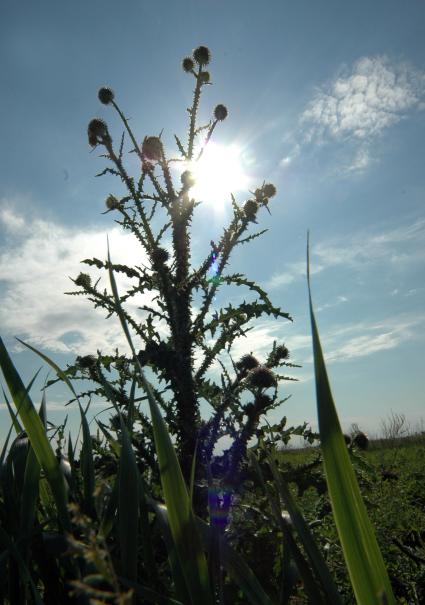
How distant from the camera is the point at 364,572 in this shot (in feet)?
1.96

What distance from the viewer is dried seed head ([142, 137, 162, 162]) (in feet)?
12.8

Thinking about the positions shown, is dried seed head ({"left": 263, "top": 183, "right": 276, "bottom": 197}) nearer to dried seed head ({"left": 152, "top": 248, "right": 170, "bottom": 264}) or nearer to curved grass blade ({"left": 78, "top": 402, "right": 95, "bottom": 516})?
dried seed head ({"left": 152, "top": 248, "right": 170, "bottom": 264})

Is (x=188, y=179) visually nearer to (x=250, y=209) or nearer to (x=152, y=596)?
(x=250, y=209)

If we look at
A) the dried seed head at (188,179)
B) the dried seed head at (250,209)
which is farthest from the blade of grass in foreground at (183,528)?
the dried seed head at (250,209)

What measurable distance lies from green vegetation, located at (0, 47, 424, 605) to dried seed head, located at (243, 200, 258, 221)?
1 centimetres

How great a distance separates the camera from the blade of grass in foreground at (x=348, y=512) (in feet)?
1.95

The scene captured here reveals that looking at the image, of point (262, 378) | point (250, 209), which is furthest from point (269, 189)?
point (262, 378)

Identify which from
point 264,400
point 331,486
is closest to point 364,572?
point 331,486

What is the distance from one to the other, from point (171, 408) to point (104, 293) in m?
1.12

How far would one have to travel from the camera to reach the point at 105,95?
14.9 feet

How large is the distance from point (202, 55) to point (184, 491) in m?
4.88

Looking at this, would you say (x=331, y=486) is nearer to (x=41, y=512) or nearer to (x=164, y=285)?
(x=41, y=512)

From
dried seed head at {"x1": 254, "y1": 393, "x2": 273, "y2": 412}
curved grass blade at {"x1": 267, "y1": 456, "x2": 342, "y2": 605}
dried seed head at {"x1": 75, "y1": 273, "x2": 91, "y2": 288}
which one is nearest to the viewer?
curved grass blade at {"x1": 267, "y1": 456, "x2": 342, "y2": 605}

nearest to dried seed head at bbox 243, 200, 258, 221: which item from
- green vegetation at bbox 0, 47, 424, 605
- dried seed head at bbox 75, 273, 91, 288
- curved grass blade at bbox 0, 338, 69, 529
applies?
green vegetation at bbox 0, 47, 424, 605
